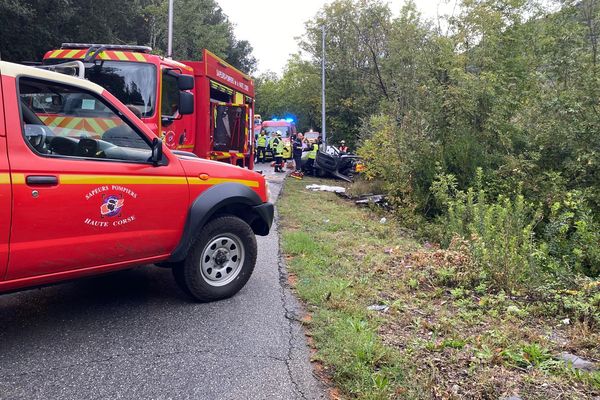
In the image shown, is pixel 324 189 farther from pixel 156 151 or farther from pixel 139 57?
pixel 156 151

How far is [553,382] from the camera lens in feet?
10.00

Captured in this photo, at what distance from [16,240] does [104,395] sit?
1177mm

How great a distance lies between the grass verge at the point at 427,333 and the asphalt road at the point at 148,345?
31 centimetres

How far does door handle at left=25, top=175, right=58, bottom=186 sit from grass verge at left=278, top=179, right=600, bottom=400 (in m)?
2.29

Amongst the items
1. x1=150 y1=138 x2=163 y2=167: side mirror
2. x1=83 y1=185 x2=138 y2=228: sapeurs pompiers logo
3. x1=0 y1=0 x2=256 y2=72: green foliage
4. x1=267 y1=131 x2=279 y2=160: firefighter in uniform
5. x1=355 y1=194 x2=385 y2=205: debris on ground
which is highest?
x1=0 y1=0 x2=256 y2=72: green foliage

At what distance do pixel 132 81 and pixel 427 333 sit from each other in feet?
20.0

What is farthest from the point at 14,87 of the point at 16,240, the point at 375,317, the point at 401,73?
the point at 401,73

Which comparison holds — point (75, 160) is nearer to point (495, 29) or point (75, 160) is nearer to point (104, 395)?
point (104, 395)

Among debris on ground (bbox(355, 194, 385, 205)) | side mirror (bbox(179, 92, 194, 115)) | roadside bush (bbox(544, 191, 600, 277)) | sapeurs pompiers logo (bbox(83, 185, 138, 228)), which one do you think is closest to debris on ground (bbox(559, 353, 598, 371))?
roadside bush (bbox(544, 191, 600, 277))

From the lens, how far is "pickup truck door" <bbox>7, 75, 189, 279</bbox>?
326 centimetres

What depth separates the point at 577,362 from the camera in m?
3.35

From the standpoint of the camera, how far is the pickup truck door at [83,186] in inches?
128

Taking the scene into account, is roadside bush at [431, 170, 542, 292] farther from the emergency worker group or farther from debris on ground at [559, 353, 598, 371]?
the emergency worker group

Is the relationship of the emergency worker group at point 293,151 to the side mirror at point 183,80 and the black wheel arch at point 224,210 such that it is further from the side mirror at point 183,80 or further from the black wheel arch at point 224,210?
the black wheel arch at point 224,210
